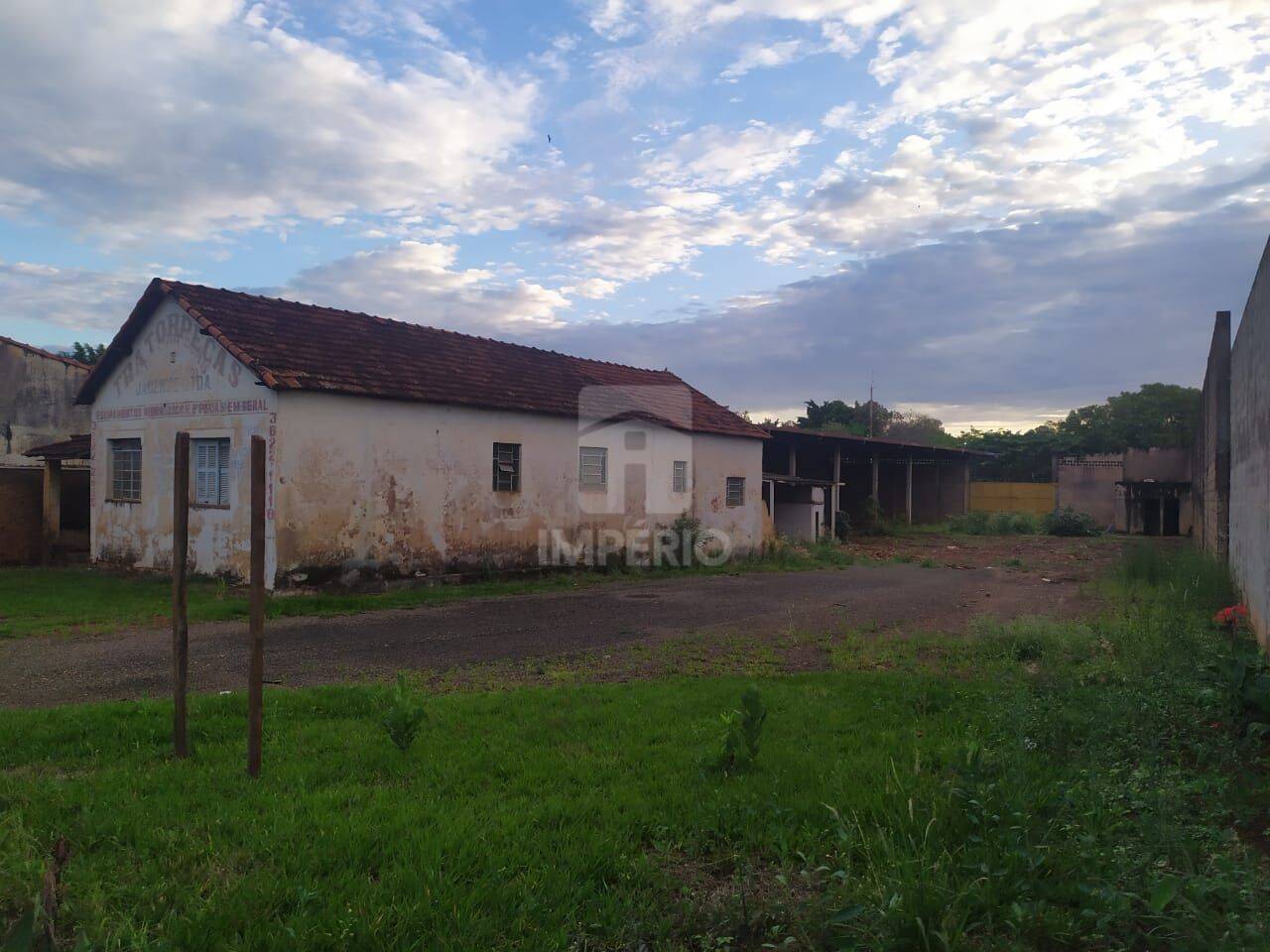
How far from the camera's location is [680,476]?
21.1 meters

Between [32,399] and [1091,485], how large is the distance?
38809mm

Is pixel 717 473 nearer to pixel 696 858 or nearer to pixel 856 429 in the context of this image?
pixel 696 858

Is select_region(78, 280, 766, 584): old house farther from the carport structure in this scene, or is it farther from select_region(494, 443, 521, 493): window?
the carport structure

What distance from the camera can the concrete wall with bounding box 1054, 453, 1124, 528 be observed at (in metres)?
35.9

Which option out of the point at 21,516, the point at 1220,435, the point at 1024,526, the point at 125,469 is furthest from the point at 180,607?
the point at 1024,526

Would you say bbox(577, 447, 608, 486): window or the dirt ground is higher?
bbox(577, 447, 608, 486): window

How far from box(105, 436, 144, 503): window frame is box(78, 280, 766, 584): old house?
4 centimetres

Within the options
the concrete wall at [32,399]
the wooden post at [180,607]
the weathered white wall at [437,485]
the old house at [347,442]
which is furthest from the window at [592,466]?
the concrete wall at [32,399]

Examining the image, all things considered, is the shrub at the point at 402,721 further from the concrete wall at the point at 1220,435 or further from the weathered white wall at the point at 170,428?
the concrete wall at the point at 1220,435

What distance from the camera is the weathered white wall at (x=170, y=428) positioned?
1360 cm

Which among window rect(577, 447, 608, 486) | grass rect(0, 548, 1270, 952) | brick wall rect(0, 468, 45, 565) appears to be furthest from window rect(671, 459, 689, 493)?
grass rect(0, 548, 1270, 952)

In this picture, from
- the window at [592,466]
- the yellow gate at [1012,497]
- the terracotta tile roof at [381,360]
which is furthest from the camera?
the yellow gate at [1012,497]

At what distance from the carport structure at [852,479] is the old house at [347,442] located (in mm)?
7772

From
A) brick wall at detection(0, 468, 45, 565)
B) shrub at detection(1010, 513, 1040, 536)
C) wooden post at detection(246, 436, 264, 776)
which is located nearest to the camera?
wooden post at detection(246, 436, 264, 776)
